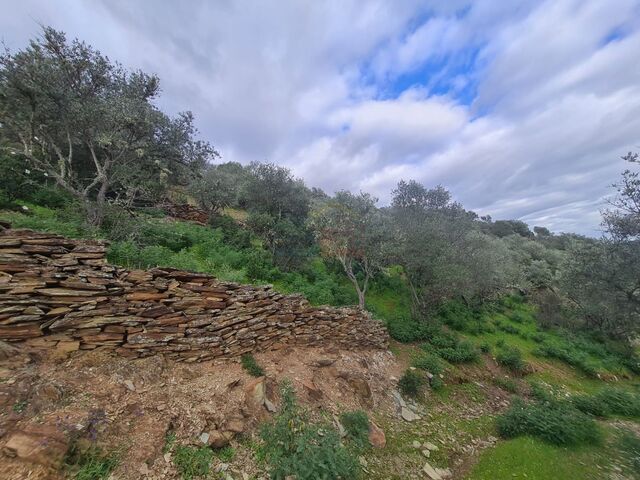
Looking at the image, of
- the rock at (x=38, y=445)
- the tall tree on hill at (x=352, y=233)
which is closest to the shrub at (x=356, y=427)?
the rock at (x=38, y=445)

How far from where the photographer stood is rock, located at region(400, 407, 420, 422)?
797cm

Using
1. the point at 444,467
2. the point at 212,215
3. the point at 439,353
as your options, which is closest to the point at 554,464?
the point at 444,467

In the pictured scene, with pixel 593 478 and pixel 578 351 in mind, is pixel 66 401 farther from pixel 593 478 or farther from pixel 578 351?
pixel 578 351

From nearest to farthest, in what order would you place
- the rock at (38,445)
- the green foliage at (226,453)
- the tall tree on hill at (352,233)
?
the rock at (38,445) < the green foliage at (226,453) < the tall tree on hill at (352,233)

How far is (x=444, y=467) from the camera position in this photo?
6.44m

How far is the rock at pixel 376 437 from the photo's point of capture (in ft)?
21.1

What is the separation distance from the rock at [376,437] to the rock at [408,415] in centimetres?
152

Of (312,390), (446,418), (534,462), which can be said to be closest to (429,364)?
(446,418)

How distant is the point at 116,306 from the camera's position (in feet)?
17.6

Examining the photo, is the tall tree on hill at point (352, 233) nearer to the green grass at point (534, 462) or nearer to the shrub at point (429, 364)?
the shrub at point (429, 364)

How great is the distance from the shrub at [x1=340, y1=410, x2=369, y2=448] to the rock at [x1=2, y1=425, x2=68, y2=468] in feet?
18.1

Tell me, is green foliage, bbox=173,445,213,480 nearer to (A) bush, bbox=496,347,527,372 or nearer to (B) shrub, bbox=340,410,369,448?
(B) shrub, bbox=340,410,369,448

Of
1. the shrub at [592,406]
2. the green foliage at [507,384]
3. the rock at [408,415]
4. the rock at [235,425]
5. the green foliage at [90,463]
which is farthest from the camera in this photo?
the green foliage at [507,384]

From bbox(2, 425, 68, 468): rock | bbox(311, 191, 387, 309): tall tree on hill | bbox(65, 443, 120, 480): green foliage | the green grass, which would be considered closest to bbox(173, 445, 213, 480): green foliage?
bbox(65, 443, 120, 480): green foliage
